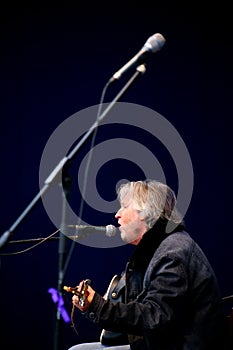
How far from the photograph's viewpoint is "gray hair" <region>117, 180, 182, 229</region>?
2316mm

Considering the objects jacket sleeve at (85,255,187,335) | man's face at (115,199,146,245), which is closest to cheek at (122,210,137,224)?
man's face at (115,199,146,245)

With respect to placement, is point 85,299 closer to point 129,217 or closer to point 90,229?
point 90,229

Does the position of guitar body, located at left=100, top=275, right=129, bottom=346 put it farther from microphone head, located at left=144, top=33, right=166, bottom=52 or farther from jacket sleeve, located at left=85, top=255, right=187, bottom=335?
microphone head, located at left=144, top=33, right=166, bottom=52

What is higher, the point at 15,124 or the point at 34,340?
the point at 15,124

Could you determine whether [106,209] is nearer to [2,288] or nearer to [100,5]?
[2,288]

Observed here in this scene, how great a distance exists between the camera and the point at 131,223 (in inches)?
92.6

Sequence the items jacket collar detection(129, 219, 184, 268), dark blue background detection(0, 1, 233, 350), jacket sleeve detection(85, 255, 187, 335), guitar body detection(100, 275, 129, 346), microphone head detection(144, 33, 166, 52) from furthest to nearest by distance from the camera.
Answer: dark blue background detection(0, 1, 233, 350) < guitar body detection(100, 275, 129, 346) < jacket collar detection(129, 219, 184, 268) < jacket sleeve detection(85, 255, 187, 335) < microphone head detection(144, 33, 166, 52)

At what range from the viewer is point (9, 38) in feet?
10.7

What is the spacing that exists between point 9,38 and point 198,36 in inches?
55.2

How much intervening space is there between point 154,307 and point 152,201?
1.81 ft

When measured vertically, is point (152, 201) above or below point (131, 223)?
above

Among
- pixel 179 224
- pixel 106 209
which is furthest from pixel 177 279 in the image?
pixel 106 209

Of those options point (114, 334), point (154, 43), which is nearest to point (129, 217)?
point (114, 334)

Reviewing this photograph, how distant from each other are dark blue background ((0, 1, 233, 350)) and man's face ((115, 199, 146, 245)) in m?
1.05
